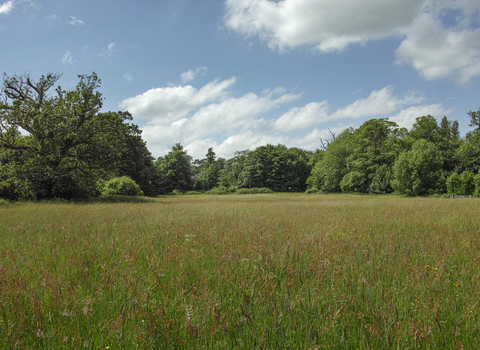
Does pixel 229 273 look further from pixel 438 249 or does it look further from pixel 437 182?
pixel 437 182

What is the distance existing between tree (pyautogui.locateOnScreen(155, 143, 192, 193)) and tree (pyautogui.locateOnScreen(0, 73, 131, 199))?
3703 cm

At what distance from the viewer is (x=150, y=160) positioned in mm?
45312

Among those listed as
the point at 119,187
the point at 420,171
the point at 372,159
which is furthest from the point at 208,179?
the point at 420,171

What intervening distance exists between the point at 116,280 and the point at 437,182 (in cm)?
3993

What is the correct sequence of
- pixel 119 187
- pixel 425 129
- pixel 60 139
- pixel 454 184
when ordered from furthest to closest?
pixel 425 129
pixel 454 184
pixel 119 187
pixel 60 139

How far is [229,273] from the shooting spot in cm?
314

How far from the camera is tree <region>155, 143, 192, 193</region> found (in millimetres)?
58844

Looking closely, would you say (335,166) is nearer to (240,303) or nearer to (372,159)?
(372,159)

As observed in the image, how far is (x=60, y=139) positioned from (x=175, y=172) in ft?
137

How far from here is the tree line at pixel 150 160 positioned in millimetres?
17938

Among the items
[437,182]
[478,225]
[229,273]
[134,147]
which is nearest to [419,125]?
[437,182]

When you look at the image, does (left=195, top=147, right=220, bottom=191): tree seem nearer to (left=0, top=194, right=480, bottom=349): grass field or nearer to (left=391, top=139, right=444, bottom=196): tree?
(left=391, top=139, right=444, bottom=196): tree

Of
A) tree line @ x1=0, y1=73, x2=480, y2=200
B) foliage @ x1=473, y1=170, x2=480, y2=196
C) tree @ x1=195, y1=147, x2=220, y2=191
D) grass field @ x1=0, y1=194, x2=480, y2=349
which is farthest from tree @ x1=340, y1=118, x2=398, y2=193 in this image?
grass field @ x1=0, y1=194, x2=480, y2=349

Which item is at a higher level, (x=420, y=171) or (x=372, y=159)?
(x=372, y=159)
